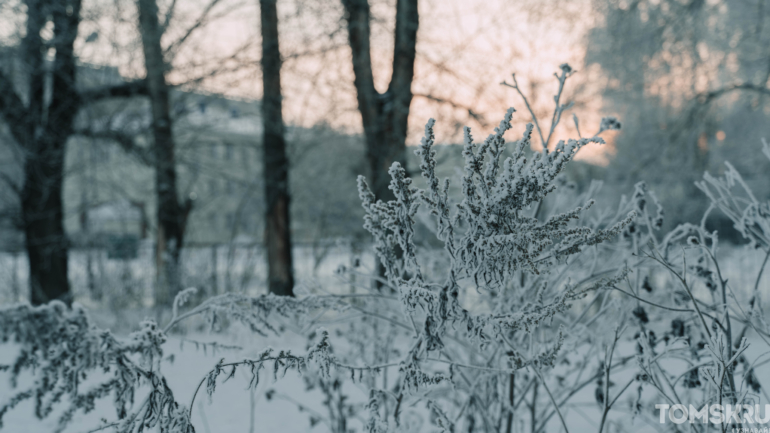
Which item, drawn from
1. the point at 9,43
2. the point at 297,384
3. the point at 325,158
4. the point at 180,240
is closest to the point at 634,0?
the point at 297,384

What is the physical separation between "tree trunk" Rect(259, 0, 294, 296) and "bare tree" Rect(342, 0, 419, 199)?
4.49 ft

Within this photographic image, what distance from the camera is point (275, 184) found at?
7.74 m

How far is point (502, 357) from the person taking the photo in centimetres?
213

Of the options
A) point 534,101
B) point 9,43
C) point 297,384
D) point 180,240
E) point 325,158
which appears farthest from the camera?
point 325,158

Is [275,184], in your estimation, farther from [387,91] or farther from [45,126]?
[45,126]

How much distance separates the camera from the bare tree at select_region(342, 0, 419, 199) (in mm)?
6664

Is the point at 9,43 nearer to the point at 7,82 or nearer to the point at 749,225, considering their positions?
the point at 7,82

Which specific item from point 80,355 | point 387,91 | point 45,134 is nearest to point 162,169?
point 45,134

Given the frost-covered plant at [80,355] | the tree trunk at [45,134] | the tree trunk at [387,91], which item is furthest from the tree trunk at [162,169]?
the frost-covered plant at [80,355]

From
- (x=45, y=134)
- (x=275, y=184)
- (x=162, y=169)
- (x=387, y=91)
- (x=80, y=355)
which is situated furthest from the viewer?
(x=162, y=169)

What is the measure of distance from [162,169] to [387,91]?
3.65 metres

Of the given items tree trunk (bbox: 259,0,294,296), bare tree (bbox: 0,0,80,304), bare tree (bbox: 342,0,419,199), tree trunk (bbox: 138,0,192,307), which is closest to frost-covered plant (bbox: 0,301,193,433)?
bare tree (bbox: 342,0,419,199)

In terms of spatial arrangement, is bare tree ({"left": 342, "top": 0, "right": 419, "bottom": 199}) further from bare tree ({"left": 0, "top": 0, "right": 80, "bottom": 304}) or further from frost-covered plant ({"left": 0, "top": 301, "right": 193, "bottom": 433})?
frost-covered plant ({"left": 0, "top": 301, "right": 193, "bottom": 433})

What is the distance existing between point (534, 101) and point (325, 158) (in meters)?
8.63
